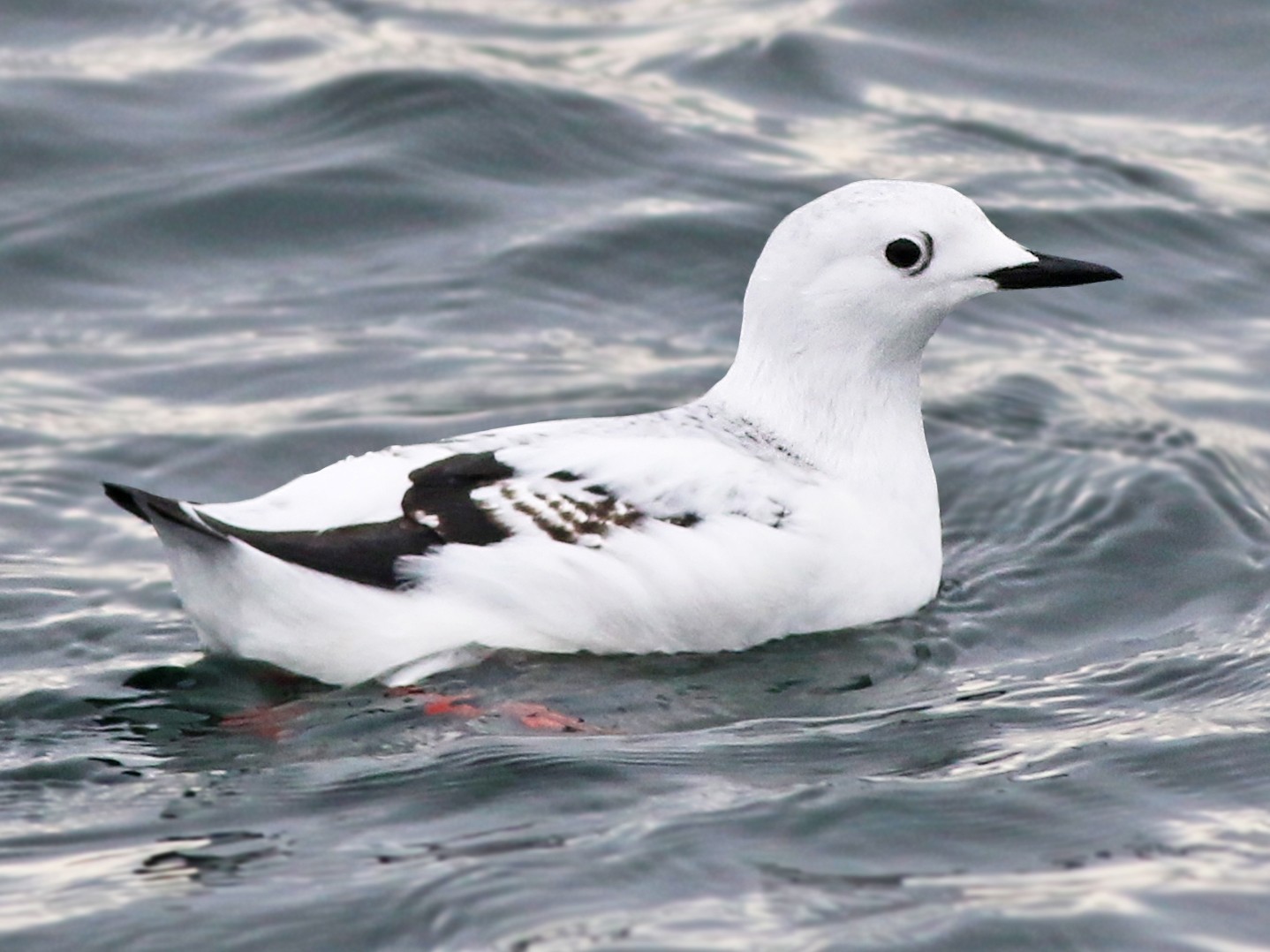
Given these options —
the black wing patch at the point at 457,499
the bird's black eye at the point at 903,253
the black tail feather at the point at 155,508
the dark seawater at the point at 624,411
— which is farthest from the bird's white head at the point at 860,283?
the black tail feather at the point at 155,508

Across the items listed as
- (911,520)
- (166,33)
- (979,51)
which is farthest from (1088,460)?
(166,33)

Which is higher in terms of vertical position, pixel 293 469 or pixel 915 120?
pixel 915 120

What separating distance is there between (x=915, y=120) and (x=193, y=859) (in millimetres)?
7824

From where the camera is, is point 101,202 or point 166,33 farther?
point 166,33

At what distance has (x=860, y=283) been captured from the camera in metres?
6.98

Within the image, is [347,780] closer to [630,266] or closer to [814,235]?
[814,235]

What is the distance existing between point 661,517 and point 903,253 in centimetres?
132

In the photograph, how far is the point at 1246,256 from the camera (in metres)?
10.6

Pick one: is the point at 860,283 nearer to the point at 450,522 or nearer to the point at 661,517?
the point at 661,517

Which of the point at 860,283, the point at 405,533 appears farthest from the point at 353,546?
the point at 860,283

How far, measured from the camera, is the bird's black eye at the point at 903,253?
6.93 m

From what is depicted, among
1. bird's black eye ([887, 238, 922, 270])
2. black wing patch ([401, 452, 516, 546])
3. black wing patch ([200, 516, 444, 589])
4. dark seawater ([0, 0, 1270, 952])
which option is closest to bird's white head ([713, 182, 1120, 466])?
bird's black eye ([887, 238, 922, 270])

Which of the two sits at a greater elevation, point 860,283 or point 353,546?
point 860,283

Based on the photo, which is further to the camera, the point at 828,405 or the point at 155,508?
the point at 828,405
